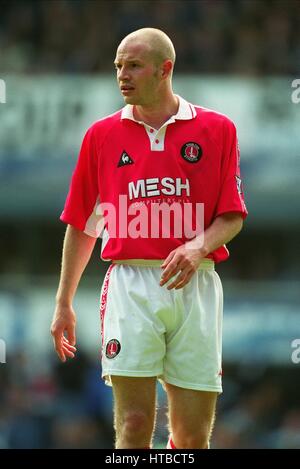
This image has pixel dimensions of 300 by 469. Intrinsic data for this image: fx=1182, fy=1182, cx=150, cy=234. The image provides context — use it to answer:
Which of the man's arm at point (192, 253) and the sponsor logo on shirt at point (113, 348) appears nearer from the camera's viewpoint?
the man's arm at point (192, 253)

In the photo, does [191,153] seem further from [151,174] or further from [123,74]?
[123,74]

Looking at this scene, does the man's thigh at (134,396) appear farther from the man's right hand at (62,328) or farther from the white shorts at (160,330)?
the man's right hand at (62,328)

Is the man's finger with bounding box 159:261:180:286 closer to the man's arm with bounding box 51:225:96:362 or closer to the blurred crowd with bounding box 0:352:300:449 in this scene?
the man's arm with bounding box 51:225:96:362

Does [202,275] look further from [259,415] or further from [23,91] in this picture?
[23,91]

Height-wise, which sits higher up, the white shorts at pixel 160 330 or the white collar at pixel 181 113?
the white collar at pixel 181 113

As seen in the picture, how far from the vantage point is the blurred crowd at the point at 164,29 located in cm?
1296

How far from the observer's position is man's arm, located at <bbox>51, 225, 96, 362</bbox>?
4.62m

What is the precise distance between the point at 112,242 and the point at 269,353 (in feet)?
23.8

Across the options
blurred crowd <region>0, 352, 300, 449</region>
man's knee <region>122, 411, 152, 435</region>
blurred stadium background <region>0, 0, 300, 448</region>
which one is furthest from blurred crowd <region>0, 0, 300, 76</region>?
man's knee <region>122, 411, 152, 435</region>

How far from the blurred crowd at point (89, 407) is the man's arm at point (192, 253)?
6.24 meters

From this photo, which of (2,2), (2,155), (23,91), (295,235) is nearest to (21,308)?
(2,155)

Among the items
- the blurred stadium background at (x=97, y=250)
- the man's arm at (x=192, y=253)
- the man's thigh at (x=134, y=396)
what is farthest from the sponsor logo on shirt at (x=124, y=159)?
the blurred stadium background at (x=97, y=250)

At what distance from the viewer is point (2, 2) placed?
14.3 m

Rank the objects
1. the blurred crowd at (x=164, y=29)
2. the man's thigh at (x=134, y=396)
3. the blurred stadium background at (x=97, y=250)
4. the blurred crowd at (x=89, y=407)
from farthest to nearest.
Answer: the blurred crowd at (x=164, y=29) < the blurred stadium background at (x=97, y=250) < the blurred crowd at (x=89, y=407) < the man's thigh at (x=134, y=396)
